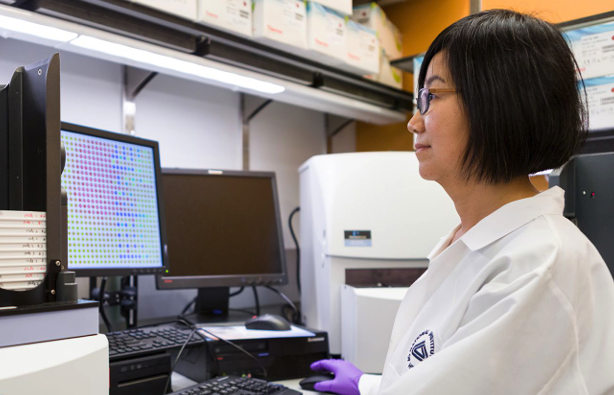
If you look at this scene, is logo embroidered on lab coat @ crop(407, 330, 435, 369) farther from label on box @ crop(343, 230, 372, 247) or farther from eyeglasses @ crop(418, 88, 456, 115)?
label on box @ crop(343, 230, 372, 247)

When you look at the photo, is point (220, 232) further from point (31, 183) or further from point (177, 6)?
point (31, 183)

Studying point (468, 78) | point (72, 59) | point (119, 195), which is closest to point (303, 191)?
point (119, 195)

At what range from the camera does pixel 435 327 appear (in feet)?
2.53

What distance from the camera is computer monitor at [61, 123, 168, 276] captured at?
1275 mm

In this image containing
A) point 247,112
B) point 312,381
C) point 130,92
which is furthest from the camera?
point 247,112

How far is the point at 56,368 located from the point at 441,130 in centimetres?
62

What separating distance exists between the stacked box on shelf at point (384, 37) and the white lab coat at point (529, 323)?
1.45m

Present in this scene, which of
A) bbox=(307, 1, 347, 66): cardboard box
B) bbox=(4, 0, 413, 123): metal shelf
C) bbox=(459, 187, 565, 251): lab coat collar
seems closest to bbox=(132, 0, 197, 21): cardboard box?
bbox=(4, 0, 413, 123): metal shelf

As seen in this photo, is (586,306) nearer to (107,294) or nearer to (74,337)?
(74,337)

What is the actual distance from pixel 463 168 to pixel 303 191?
109cm

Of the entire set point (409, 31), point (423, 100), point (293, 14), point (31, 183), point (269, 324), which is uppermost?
point (409, 31)

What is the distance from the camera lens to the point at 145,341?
4.01ft

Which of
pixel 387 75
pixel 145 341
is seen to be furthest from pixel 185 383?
pixel 387 75

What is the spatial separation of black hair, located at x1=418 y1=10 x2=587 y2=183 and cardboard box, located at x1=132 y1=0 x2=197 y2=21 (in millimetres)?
790
